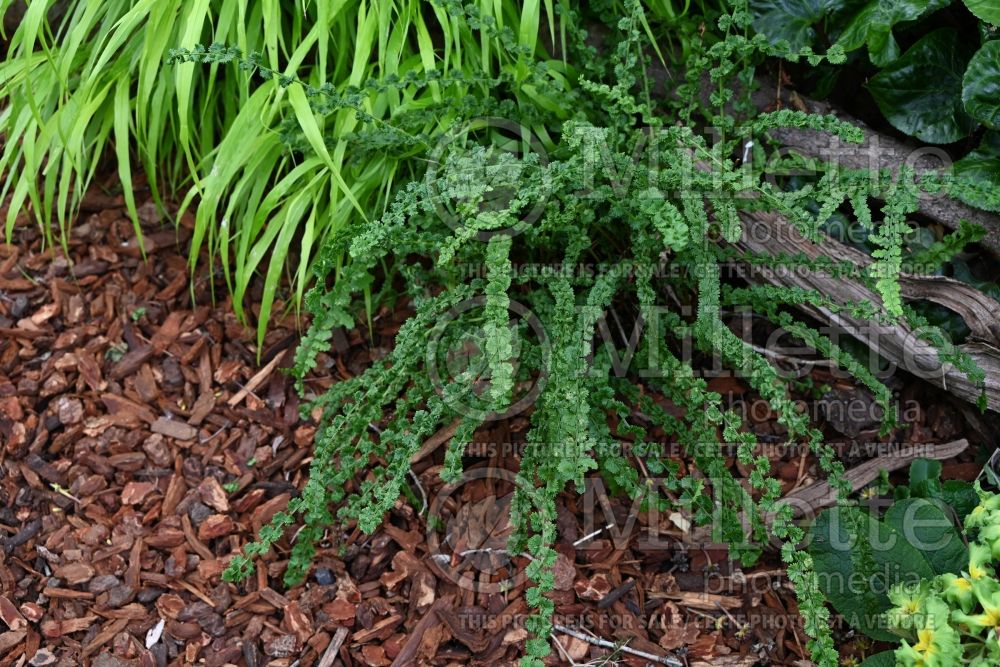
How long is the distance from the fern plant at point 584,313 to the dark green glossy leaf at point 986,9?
1.43ft

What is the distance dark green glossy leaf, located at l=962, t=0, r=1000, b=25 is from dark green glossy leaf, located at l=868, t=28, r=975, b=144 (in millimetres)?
188

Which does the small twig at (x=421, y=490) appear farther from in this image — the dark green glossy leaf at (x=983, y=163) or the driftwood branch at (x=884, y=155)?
the dark green glossy leaf at (x=983, y=163)

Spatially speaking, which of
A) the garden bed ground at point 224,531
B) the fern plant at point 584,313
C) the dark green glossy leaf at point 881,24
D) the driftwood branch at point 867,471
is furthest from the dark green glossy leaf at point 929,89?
the driftwood branch at point 867,471

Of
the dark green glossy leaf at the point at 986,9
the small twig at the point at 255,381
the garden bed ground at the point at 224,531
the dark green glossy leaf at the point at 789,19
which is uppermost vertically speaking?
the dark green glossy leaf at the point at 986,9

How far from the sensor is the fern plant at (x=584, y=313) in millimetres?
1692

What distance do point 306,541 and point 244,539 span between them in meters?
0.23

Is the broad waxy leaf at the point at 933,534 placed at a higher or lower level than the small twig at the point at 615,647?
higher

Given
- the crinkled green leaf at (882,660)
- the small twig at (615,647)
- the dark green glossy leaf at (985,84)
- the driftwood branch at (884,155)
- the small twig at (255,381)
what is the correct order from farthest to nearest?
1. the small twig at (255,381)
2. the driftwood branch at (884,155)
3. the dark green glossy leaf at (985,84)
4. the small twig at (615,647)
5. the crinkled green leaf at (882,660)

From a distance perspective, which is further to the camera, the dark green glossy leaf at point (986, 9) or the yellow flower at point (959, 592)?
the dark green glossy leaf at point (986, 9)

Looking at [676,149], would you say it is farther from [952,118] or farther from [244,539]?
[244,539]

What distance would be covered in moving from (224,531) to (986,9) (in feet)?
6.62

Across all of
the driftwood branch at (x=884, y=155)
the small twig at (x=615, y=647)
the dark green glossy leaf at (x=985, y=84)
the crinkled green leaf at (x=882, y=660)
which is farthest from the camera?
the driftwood branch at (x=884, y=155)

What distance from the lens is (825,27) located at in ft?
7.35

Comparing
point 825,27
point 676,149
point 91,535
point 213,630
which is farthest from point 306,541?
point 825,27
